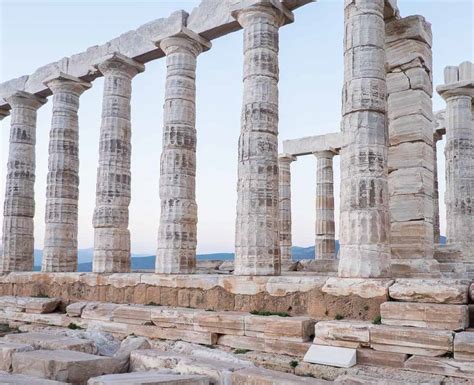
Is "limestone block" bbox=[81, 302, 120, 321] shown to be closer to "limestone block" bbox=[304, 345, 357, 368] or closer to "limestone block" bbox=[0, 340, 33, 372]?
"limestone block" bbox=[0, 340, 33, 372]

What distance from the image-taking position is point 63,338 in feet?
36.0

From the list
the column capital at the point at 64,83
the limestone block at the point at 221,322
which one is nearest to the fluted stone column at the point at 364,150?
the limestone block at the point at 221,322

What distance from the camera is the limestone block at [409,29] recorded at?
569 inches

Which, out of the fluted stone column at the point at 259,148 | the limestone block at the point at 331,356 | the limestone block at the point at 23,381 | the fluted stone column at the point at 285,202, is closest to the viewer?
the limestone block at the point at 23,381

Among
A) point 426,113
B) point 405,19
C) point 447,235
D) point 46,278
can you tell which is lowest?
point 46,278

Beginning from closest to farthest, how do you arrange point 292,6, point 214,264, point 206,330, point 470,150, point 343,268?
point 343,268, point 206,330, point 292,6, point 470,150, point 214,264

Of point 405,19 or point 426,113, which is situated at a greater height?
point 405,19

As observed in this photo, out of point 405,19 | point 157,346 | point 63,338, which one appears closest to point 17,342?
point 63,338

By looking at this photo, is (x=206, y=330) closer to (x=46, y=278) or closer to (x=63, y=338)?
(x=63, y=338)

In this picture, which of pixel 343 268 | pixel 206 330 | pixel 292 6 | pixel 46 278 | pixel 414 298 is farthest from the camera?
pixel 46 278

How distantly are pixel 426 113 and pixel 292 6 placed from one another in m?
4.85

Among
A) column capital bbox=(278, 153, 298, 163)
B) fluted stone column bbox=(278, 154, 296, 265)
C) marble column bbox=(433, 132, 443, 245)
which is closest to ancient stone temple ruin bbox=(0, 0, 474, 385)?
marble column bbox=(433, 132, 443, 245)

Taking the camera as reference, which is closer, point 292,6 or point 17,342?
point 17,342

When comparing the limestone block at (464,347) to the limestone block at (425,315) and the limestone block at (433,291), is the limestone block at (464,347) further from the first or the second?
the limestone block at (433,291)
